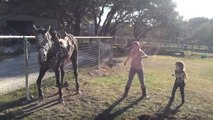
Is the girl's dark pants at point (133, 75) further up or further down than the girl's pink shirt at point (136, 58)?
further down

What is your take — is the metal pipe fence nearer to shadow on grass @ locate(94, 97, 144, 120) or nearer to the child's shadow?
shadow on grass @ locate(94, 97, 144, 120)

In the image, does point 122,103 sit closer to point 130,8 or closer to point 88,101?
point 88,101

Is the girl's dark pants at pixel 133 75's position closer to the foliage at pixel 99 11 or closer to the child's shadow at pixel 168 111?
the child's shadow at pixel 168 111

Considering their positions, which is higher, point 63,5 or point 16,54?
point 63,5

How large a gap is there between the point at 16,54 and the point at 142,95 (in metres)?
13.9

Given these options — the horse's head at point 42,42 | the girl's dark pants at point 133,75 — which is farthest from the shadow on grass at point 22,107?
the girl's dark pants at point 133,75

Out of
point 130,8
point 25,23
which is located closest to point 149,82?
point 130,8

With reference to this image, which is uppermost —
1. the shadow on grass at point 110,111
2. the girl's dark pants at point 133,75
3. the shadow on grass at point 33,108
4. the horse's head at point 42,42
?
the horse's head at point 42,42

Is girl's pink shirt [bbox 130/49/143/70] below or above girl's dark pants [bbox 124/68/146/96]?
above

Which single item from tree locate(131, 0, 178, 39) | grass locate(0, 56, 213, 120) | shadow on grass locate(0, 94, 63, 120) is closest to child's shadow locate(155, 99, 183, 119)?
grass locate(0, 56, 213, 120)

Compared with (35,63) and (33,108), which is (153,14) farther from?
(33,108)

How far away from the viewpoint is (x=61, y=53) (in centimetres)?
858

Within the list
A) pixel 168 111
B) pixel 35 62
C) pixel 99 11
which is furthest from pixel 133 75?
pixel 99 11

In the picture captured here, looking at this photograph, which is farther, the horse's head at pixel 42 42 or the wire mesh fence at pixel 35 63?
the wire mesh fence at pixel 35 63
